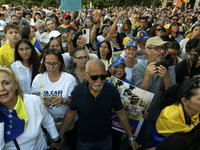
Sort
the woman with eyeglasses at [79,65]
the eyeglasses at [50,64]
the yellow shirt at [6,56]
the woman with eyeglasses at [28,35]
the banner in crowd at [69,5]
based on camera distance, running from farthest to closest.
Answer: the banner in crowd at [69,5], the woman with eyeglasses at [28,35], the yellow shirt at [6,56], the woman with eyeglasses at [79,65], the eyeglasses at [50,64]

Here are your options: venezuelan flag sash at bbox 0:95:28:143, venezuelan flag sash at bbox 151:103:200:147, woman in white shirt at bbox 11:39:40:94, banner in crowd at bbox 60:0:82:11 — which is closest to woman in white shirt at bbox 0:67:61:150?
venezuelan flag sash at bbox 0:95:28:143

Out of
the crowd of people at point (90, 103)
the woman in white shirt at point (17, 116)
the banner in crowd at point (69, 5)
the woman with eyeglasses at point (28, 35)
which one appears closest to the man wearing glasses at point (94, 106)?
the crowd of people at point (90, 103)

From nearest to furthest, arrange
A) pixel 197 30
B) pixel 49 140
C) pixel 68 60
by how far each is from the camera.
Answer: pixel 49 140
pixel 68 60
pixel 197 30

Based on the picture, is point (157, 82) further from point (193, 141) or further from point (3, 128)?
point (3, 128)

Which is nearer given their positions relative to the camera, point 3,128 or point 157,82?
point 3,128

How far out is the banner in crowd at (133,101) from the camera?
2.02 m

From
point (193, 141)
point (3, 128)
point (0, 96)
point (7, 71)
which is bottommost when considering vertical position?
point (3, 128)

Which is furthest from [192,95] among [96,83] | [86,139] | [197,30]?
[197,30]

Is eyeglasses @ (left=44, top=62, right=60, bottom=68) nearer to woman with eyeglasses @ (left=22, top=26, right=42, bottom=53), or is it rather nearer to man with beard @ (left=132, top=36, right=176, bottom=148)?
man with beard @ (left=132, top=36, right=176, bottom=148)

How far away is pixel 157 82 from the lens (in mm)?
2182

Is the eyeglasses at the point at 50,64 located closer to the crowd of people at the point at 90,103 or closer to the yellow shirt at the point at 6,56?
the crowd of people at the point at 90,103

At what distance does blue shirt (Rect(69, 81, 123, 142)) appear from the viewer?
1.81 meters

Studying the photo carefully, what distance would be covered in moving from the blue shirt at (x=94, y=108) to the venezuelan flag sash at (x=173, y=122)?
54 centimetres

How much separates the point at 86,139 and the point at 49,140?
2.00 ft
